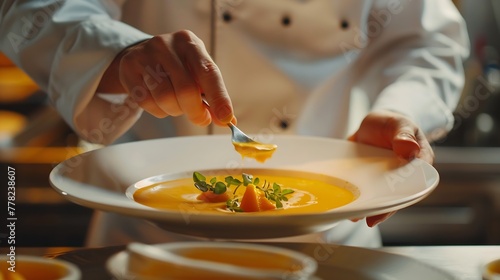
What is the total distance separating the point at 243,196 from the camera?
3.10 feet

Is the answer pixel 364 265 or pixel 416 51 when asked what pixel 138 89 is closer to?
pixel 364 265

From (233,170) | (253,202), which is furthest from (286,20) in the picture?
(253,202)

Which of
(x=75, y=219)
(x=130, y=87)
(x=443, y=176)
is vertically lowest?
(x=75, y=219)

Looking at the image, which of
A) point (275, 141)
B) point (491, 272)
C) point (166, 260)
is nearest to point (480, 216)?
point (275, 141)

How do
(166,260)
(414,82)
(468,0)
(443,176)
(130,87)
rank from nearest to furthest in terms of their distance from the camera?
(166,260) < (130,87) < (414,82) < (443,176) < (468,0)

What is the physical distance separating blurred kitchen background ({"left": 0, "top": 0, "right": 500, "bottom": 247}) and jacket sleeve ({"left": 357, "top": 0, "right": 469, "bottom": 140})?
88 centimetres

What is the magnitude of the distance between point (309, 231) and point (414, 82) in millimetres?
749

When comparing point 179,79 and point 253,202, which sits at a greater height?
point 179,79

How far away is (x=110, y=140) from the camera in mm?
1354

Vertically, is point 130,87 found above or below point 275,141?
above

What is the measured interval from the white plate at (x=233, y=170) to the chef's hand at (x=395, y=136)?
1.1 inches

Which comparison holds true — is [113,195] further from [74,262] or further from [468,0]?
[468,0]

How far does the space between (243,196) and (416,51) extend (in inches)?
30.4

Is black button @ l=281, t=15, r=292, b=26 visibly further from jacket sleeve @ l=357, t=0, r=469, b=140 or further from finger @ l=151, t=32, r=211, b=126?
finger @ l=151, t=32, r=211, b=126
